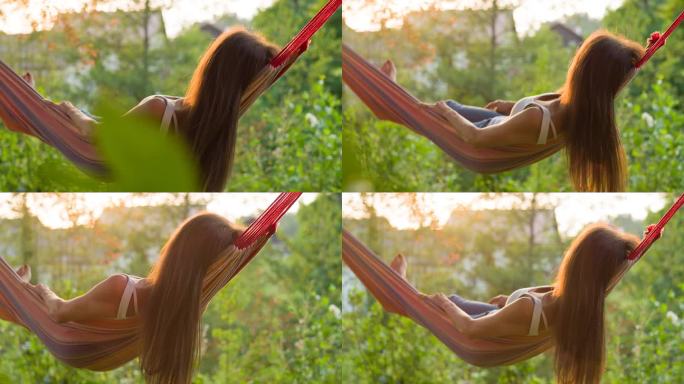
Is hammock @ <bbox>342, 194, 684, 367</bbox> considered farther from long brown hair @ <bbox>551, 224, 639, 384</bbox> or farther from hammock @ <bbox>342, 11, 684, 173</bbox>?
hammock @ <bbox>342, 11, 684, 173</bbox>

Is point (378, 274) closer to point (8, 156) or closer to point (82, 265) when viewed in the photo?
point (82, 265)

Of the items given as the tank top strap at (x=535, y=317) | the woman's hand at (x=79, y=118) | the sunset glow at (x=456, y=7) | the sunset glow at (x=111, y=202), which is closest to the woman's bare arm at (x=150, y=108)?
the woman's hand at (x=79, y=118)

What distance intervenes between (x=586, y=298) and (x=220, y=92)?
1168mm

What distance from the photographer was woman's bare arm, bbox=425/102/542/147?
265 centimetres

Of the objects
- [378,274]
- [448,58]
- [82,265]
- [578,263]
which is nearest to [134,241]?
[82,265]

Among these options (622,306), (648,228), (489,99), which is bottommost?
(622,306)

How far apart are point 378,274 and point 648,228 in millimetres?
780

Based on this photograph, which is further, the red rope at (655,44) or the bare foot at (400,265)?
the bare foot at (400,265)

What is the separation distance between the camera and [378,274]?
278 centimetres

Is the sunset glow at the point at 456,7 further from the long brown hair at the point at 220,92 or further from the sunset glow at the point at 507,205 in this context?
the sunset glow at the point at 507,205

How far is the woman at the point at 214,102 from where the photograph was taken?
2.64 metres

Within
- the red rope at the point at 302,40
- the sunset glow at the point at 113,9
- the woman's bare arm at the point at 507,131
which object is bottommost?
the woman's bare arm at the point at 507,131

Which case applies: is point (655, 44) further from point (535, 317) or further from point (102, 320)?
point (102, 320)

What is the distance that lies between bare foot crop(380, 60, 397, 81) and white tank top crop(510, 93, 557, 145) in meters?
0.35
